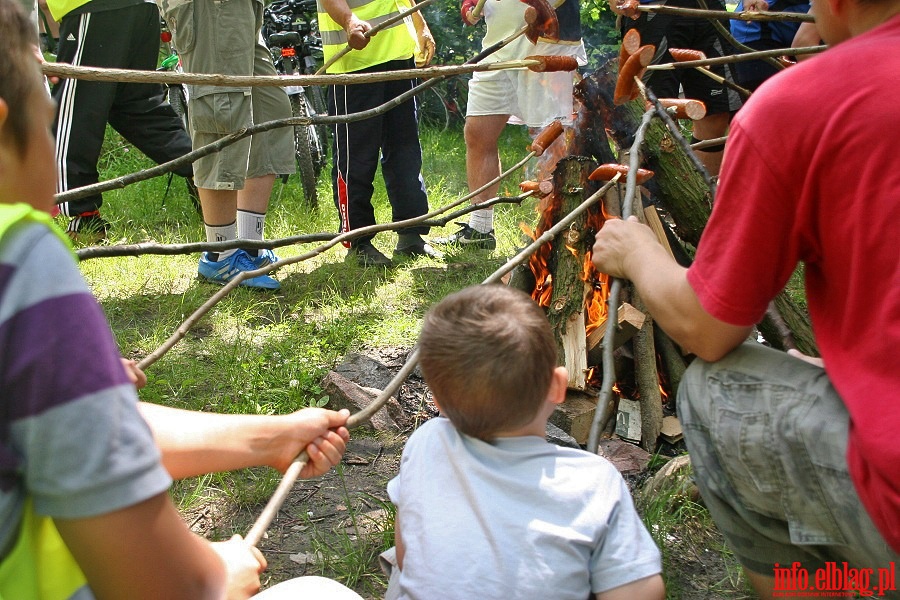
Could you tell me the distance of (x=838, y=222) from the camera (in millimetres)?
1350

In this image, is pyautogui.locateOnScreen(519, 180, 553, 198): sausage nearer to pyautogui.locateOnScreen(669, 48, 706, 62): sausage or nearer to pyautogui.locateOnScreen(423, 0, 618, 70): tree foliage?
pyautogui.locateOnScreen(669, 48, 706, 62): sausage

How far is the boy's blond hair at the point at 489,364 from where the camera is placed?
60.6 inches

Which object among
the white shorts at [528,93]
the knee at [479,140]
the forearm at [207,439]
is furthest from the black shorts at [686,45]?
the forearm at [207,439]

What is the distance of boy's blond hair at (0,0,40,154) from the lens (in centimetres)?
88

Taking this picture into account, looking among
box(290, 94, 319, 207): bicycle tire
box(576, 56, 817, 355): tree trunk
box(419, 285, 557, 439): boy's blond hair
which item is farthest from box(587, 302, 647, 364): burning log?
box(290, 94, 319, 207): bicycle tire

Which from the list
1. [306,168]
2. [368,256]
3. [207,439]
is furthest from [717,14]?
[306,168]

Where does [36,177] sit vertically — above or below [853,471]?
above

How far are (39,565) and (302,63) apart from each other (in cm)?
632

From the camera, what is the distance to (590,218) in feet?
9.98

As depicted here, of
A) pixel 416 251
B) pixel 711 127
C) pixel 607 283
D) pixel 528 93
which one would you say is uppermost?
pixel 528 93

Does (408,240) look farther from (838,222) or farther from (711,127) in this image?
(838,222)

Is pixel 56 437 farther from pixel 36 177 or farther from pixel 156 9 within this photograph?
pixel 156 9

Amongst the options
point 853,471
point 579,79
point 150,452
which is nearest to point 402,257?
point 579,79

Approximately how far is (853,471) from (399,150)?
159 inches
